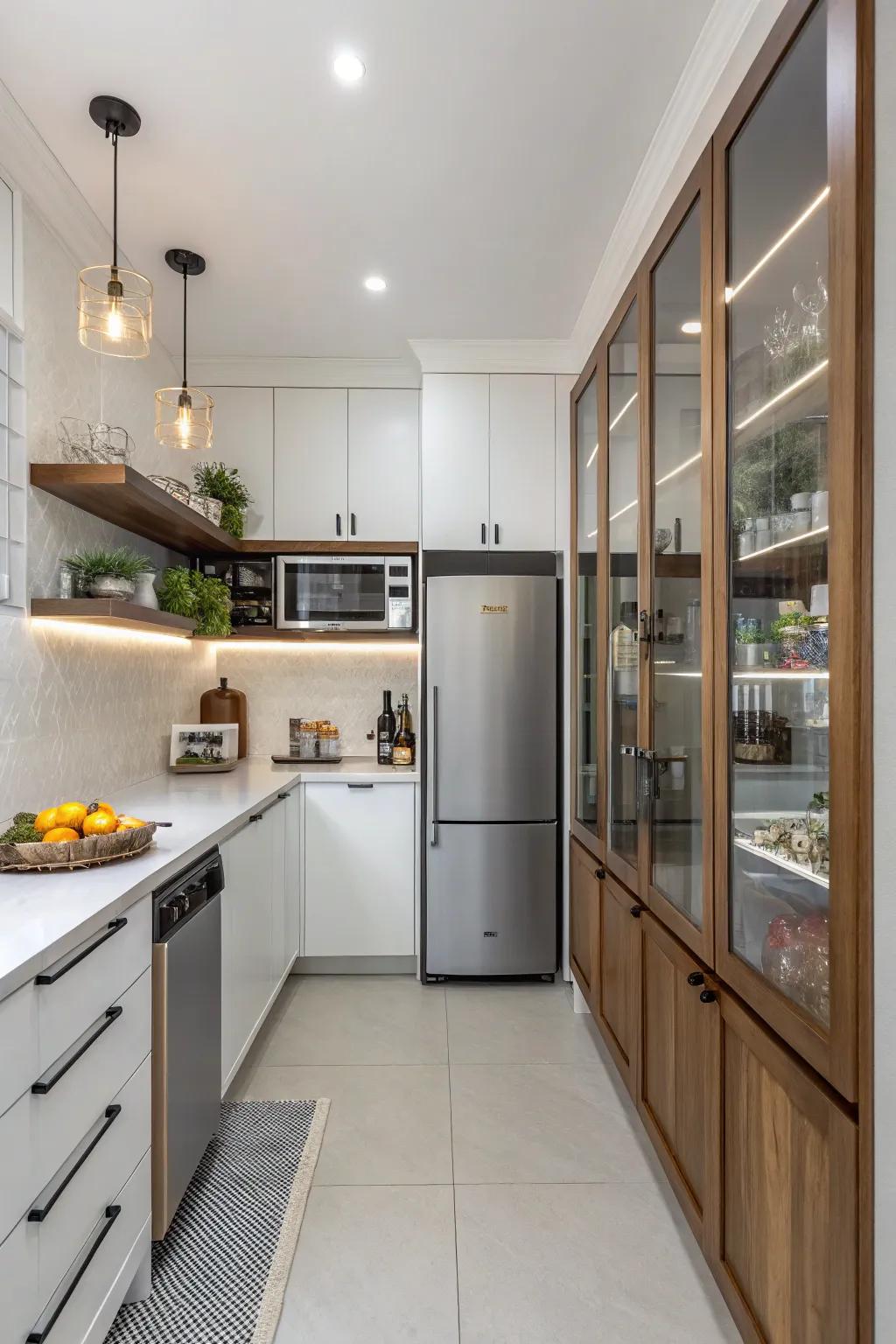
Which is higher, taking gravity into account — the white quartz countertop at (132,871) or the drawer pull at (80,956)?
the white quartz countertop at (132,871)

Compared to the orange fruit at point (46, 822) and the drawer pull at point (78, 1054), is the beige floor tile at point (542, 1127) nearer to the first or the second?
the drawer pull at point (78, 1054)

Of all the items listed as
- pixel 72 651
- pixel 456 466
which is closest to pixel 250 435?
pixel 456 466

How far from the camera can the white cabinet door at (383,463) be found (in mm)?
3697

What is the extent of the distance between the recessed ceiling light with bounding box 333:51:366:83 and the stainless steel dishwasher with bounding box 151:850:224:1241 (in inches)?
75.9

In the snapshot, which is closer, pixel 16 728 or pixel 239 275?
pixel 16 728

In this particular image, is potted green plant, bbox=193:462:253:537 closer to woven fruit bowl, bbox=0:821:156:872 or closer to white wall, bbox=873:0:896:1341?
woven fruit bowl, bbox=0:821:156:872

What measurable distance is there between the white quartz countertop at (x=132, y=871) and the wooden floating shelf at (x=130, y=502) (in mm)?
981

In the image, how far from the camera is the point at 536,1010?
10.3 feet

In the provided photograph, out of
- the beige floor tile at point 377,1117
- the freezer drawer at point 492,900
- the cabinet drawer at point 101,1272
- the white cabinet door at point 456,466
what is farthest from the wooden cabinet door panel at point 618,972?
the white cabinet door at point 456,466

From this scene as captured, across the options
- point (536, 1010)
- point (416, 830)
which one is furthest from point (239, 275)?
point (536, 1010)

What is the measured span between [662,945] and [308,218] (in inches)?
92.7

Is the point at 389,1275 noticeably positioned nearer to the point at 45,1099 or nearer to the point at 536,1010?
the point at 45,1099

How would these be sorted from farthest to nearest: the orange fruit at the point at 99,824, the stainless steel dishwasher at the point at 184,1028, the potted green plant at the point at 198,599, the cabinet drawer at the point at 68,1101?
the potted green plant at the point at 198,599
the orange fruit at the point at 99,824
the stainless steel dishwasher at the point at 184,1028
the cabinet drawer at the point at 68,1101

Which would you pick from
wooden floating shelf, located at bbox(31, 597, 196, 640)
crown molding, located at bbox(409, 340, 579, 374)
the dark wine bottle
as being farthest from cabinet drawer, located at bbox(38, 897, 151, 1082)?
crown molding, located at bbox(409, 340, 579, 374)
